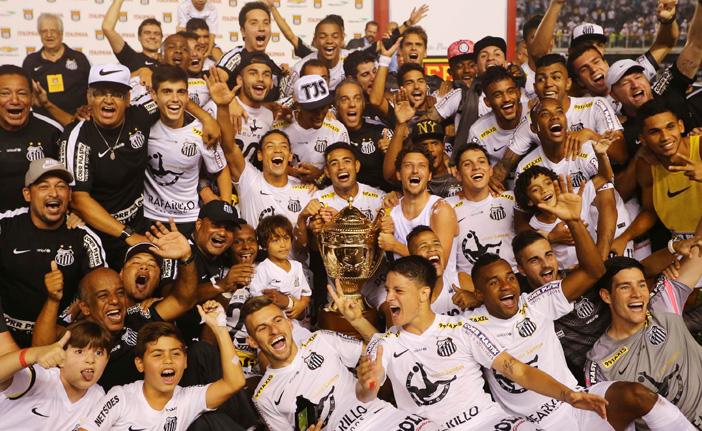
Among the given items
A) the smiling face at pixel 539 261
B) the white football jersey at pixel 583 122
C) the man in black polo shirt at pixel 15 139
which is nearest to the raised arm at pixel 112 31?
the man in black polo shirt at pixel 15 139

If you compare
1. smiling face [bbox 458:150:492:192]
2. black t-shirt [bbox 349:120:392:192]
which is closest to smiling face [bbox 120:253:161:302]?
black t-shirt [bbox 349:120:392:192]

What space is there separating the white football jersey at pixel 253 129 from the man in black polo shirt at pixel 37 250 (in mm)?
1684

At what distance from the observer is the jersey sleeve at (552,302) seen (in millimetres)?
5375

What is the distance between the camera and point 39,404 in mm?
4879

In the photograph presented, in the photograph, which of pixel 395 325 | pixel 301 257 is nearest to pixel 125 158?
pixel 301 257

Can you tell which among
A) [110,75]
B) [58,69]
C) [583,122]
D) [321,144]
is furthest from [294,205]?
[58,69]

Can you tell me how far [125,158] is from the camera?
6.31 m

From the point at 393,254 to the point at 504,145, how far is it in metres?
1.68

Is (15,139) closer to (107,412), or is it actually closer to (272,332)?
(107,412)

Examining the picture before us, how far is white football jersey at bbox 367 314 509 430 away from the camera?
5043 millimetres

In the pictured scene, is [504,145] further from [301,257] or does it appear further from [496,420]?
[496,420]

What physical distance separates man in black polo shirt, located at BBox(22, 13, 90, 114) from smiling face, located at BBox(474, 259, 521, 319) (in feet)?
15.2

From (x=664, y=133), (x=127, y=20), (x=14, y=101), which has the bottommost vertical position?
(x=664, y=133)

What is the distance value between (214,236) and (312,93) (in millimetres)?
1544
